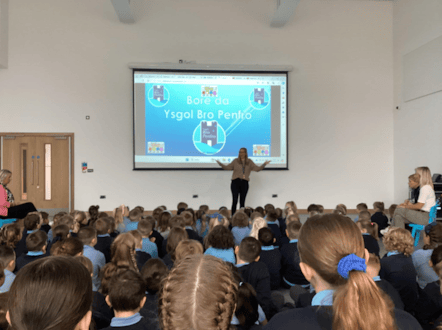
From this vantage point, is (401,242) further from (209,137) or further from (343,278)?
(209,137)

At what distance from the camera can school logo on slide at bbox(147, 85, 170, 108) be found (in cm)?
714

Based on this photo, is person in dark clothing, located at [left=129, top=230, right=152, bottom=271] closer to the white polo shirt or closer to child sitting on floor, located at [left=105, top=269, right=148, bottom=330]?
child sitting on floor, located at [left=105, top=269, right=148, bottom=330]

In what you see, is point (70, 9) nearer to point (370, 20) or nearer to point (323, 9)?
point (323, 9)

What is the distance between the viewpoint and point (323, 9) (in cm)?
751

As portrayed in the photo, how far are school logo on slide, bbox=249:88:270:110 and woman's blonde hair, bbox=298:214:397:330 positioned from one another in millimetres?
6496

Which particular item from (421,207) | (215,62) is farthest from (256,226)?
(215,62)

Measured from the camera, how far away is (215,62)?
7316 mm

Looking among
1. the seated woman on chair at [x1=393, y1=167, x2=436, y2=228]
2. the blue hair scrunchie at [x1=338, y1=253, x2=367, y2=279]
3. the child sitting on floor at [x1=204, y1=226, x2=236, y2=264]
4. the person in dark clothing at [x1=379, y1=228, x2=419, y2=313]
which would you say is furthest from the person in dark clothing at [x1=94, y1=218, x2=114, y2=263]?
the seated woman on chair at [x1=393, y1=167, x2=436, y2=228]

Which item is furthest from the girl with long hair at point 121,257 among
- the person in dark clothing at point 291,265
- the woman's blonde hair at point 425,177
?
the woman's blonde hair at point 425,177

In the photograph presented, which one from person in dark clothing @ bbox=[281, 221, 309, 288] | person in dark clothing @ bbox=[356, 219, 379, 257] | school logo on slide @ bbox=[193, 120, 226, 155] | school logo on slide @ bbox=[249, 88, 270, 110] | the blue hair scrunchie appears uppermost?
school logo on slide @ bbox=[249, 88, 270, 110]

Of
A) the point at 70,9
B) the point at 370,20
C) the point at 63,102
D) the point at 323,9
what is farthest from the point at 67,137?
the point at 370,20

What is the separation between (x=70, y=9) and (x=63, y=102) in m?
1.96

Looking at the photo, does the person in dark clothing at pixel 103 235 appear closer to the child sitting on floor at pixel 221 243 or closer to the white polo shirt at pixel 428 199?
the child sitting on floor at pixel 221 243

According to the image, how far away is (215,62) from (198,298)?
703 centimetres
